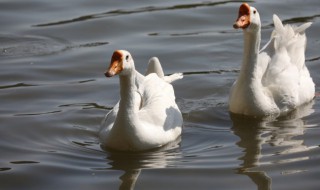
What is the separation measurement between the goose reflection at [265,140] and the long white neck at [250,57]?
1.65 ft

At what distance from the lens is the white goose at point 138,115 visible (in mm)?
8539

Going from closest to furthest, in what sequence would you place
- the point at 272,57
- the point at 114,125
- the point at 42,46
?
the point at 114,125 → the point at 272,57 → the point at 42,46

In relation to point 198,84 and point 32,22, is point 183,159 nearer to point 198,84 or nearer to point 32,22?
point 198,84

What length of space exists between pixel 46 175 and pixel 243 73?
2907mm

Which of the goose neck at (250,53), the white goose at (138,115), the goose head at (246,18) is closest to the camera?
the white goose at (138,115)

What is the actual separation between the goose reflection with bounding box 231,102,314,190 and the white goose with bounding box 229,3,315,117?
0.41ft

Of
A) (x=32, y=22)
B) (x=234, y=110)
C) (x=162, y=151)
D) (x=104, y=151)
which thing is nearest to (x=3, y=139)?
(x=104, y=151)

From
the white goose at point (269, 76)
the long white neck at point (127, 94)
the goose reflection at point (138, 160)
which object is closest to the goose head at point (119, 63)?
the long white neck at point (127, 94)

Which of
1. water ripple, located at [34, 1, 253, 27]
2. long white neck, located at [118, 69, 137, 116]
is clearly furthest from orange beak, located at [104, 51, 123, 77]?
water ripple, located at [34, 1, 253, 27]

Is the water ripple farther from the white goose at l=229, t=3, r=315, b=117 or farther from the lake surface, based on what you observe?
the white goose at l=229, t=3, r=315, b=117

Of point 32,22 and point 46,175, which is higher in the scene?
point 32,22

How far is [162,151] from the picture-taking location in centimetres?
898

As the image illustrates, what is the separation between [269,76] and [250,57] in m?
0.54

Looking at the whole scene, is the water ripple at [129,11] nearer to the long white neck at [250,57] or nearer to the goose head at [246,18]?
the long white neck at [250,57]
